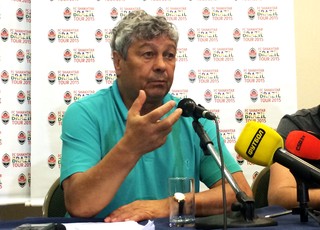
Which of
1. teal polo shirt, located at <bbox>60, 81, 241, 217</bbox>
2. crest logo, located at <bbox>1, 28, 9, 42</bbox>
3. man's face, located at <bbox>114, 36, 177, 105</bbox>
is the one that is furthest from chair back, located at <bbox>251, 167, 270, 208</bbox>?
crest logo, located at <bbox>1, 28, 9, 42</bbox>

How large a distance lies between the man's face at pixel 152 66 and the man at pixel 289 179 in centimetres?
58

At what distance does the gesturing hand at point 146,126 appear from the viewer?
4.24 ft

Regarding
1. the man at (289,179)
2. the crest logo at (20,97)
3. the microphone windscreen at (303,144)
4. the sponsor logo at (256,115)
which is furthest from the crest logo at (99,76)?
the microphone windscreen at (303,144)

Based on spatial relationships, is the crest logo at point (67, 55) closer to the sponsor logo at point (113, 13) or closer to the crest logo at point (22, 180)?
the sponsor logo at point (113, 13)

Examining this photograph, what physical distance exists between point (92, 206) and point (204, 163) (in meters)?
0.57

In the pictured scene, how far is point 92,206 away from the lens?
1462mm

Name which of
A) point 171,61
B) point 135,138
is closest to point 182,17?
point 171,61

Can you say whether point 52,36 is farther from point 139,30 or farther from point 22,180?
point 139,30

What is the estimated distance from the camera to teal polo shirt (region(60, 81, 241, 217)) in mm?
1646

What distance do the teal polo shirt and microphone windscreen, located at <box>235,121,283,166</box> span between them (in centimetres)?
57

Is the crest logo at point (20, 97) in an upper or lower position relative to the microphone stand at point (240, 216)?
upper

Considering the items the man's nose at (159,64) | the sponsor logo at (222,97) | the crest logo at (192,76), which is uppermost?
the crest logo at (192,76)

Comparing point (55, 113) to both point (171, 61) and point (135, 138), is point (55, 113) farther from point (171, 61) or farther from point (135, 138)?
point (135, 138)

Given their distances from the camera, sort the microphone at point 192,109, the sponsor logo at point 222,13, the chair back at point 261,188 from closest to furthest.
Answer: the microphone at point 192,109
the chair back at point 261,188
the sponsor logo at point 222,13
